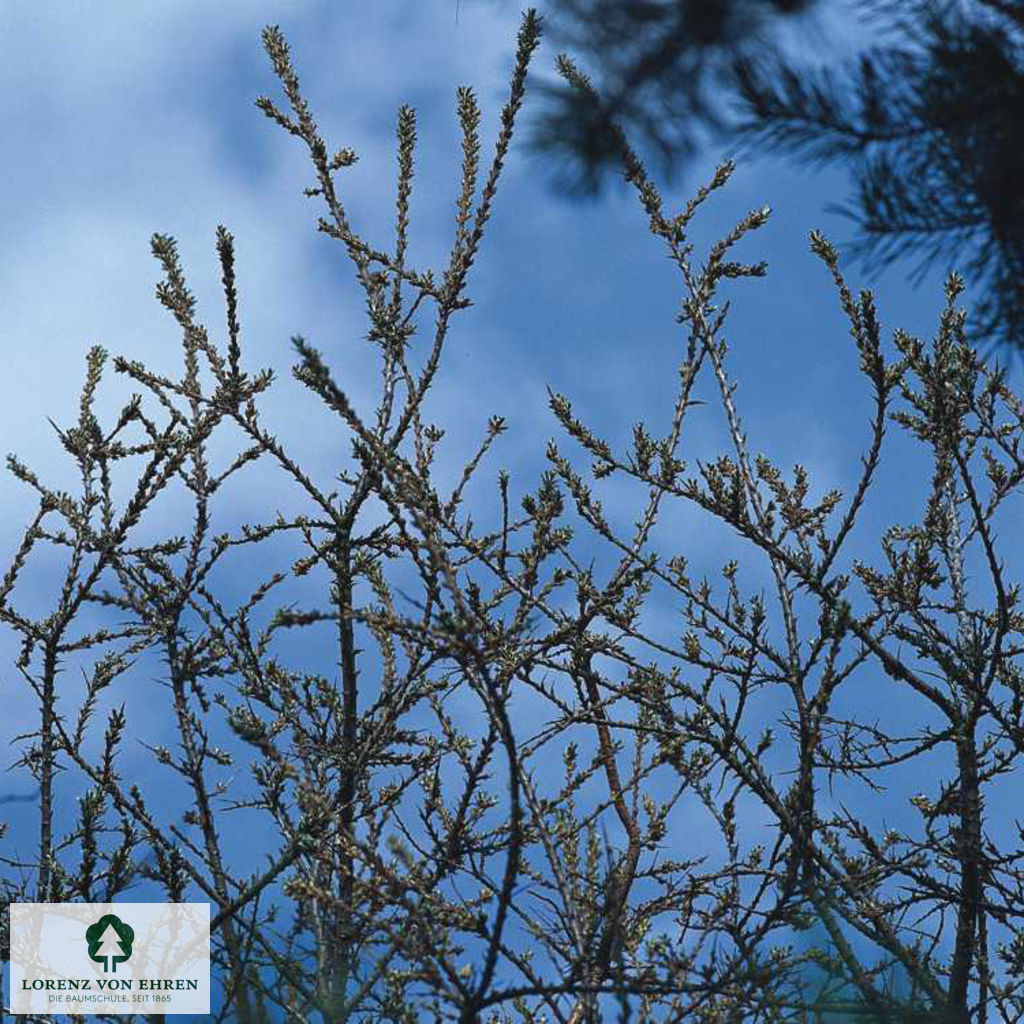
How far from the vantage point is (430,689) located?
4.42m

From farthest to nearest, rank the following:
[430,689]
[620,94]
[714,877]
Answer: [430,689]
[714,877]
[620,94]

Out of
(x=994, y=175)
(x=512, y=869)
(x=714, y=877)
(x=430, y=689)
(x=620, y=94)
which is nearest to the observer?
(x=512, y=869)

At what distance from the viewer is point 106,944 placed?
4480 millimetres

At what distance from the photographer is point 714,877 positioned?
3688mm

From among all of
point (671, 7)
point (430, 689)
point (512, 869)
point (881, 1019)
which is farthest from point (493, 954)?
point (671, 7)

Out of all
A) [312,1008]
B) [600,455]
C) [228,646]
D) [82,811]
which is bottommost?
[312,1008]

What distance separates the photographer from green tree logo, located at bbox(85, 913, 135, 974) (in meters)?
4.47

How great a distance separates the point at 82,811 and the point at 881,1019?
2.82 m

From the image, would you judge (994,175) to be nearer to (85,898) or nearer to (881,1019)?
(881,1019)

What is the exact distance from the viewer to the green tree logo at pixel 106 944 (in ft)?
14.7

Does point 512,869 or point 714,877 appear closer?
point 512,869

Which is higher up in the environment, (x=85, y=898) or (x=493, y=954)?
(x=85, y=898)

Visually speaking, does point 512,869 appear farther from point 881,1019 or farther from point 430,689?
point 430,689

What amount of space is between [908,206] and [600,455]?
172cm
